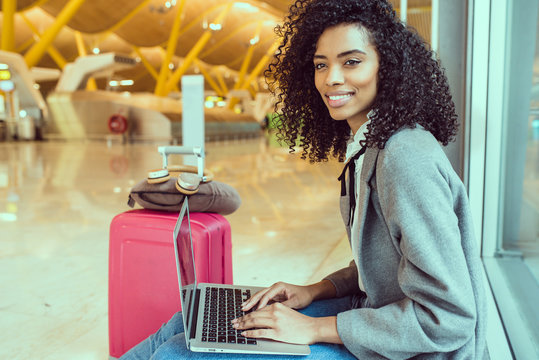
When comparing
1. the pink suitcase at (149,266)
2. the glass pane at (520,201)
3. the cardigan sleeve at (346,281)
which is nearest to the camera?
the cardigan sleeve at (346,281)

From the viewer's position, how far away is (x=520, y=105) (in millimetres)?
2543

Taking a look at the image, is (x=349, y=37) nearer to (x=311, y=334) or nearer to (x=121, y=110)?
(x=311, y=334)

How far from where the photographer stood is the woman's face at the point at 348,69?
111 centimetres

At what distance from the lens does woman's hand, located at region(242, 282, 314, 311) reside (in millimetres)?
1309

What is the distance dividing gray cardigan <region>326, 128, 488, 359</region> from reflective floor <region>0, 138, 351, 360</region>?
5.23 ft

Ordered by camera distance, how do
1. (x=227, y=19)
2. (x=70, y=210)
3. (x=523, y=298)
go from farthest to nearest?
(x=227, y=19), (x=70, y=210), (x=523, y=298)

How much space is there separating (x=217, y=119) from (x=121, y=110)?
318 inches

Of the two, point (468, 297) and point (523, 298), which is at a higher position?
point (468, 297)

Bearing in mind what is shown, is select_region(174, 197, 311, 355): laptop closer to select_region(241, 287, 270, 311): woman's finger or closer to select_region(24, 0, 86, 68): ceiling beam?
select_region(241, 287, 270, 311): woman's finger

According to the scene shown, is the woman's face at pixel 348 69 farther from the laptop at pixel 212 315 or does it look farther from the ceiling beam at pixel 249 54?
the ceiling beam at pixel 249 54

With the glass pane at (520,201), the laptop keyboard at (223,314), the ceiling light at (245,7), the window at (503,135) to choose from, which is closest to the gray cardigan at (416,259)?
the laptop keyboard at (223,314)

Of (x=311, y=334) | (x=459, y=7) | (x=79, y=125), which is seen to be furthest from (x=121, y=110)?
(x=311, y=334)

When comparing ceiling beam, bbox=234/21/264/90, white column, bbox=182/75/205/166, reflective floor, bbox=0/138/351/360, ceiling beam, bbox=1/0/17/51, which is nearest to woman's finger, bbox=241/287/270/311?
reflective floor, bbox=0/138/351/360

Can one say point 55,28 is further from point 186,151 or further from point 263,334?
point 263,334
